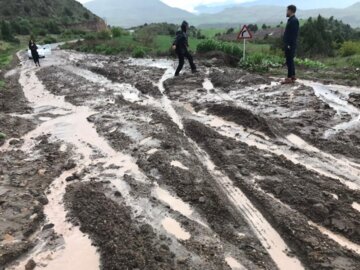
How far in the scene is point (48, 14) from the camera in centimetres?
8475

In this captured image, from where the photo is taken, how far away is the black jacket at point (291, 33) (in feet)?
37.0

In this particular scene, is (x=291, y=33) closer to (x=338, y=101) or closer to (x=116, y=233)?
(x=338, y=101)

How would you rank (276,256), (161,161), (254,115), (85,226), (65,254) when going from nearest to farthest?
(276,256), (65,254), (85,226), (161,161), (254,115)

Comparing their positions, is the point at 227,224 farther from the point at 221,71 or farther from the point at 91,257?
the point at 221,71

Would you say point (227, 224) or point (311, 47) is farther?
point (311, 47)

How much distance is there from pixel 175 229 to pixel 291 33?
794 centimetres

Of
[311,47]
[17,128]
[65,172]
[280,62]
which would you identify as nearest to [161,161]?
[65,172]

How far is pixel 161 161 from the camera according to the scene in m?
6.88

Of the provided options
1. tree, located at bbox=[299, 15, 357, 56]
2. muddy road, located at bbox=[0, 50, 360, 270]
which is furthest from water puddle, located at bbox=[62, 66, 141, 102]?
tree, located at bbox=[299, 15, 357, 56]

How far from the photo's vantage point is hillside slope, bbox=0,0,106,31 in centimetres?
7638

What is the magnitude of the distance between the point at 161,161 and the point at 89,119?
146 inches

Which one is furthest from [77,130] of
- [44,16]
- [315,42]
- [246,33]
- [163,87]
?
[44,16]

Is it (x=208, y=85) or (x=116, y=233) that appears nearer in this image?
(x=116, y=233)

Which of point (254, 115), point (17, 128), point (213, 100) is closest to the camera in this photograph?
point (254, 115)
